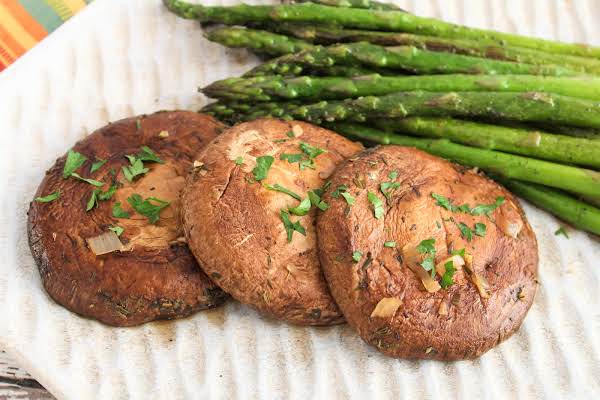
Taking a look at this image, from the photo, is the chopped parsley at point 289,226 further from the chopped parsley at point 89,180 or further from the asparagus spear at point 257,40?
the asparagus spear at point 257,40

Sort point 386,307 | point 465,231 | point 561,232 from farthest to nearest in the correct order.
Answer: point 561,232, point 465,231, point 386,307

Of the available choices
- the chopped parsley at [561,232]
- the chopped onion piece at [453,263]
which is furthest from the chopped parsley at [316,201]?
the chopped parsley at [561,232]

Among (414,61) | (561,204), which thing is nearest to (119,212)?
(414,61)

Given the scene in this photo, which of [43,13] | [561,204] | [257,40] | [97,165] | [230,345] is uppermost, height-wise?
[43,13]

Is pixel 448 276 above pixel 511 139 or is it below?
below

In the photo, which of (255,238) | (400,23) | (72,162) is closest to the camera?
(255,238)

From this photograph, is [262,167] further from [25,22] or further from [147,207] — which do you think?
[25,22]

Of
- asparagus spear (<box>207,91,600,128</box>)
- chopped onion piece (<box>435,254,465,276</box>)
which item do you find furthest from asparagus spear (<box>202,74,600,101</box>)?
chopped onion piece (<box>435,254,465,276</box>)
